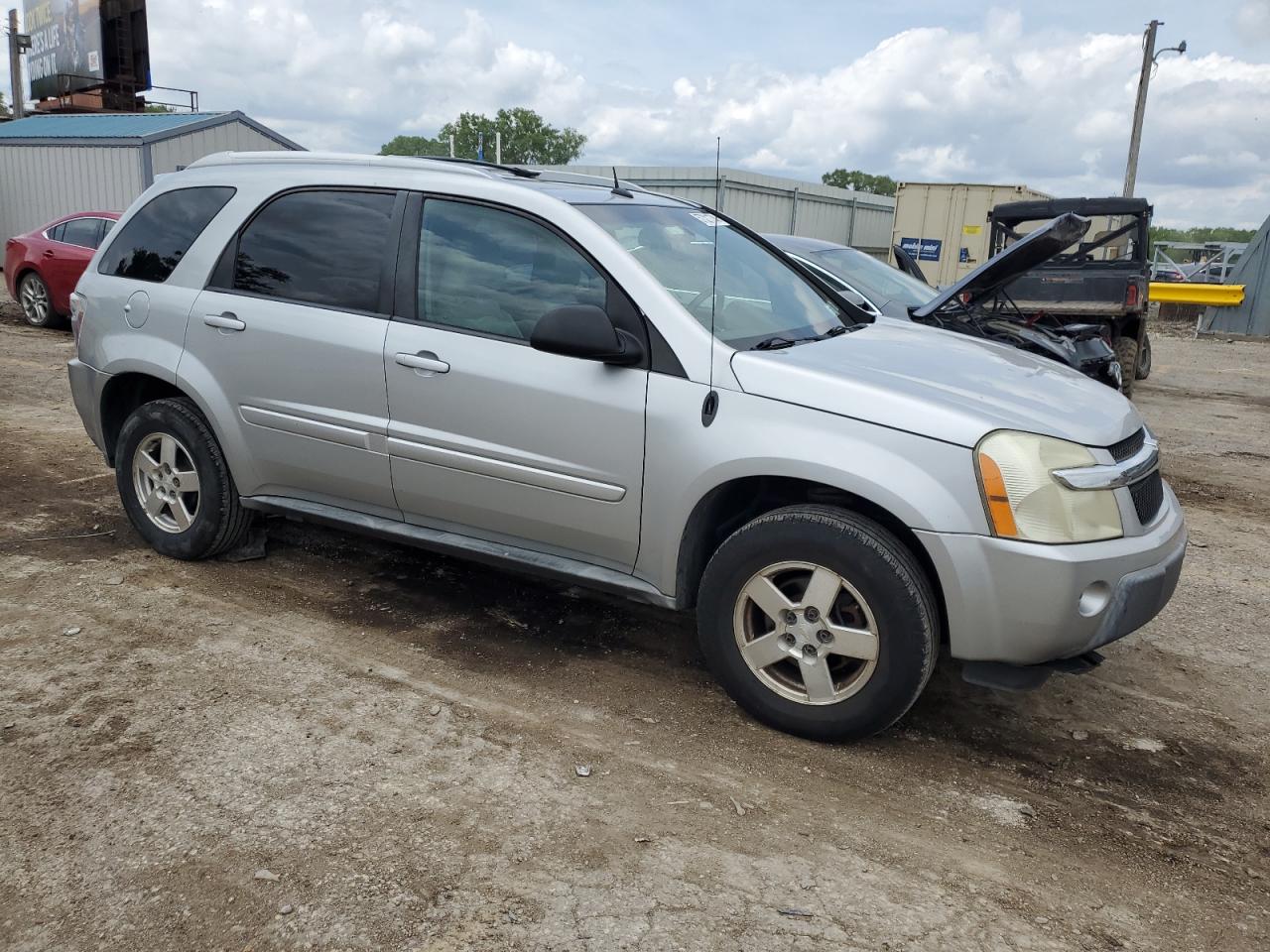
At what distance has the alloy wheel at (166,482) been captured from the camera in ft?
15.3

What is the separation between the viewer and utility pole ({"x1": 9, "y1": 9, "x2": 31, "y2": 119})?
3409 centimetres

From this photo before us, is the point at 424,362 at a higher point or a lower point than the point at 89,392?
higher

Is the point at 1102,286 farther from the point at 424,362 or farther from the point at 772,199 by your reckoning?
the point at 772,199

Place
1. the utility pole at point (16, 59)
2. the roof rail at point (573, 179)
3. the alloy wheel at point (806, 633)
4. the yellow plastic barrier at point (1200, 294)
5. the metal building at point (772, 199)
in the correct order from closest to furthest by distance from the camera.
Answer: the alloy wheel at point (806, 633) → the roof rail at point (573, 179) → the yellow plastic barrier at point (1200, 294) → the metal building at point (772, 199) → the utility pole at point (16, 59)

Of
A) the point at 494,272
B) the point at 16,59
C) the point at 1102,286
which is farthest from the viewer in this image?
the point at 16,59

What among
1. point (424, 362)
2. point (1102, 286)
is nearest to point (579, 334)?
point (424, 362)

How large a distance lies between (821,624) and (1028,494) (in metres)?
0.75

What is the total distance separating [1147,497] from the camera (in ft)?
11.1

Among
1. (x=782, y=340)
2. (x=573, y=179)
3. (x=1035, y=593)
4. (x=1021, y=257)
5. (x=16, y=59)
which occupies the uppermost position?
(x=16, y=59)

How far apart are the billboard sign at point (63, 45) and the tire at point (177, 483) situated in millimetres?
31524

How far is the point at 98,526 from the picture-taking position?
17.6 feet

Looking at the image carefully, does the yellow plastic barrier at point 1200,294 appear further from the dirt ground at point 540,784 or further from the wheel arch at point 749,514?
the wheel arch at point 749,514

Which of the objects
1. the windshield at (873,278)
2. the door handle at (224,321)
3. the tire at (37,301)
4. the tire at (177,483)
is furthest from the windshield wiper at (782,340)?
the tire at (37,301)

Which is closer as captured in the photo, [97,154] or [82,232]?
[82,232]
